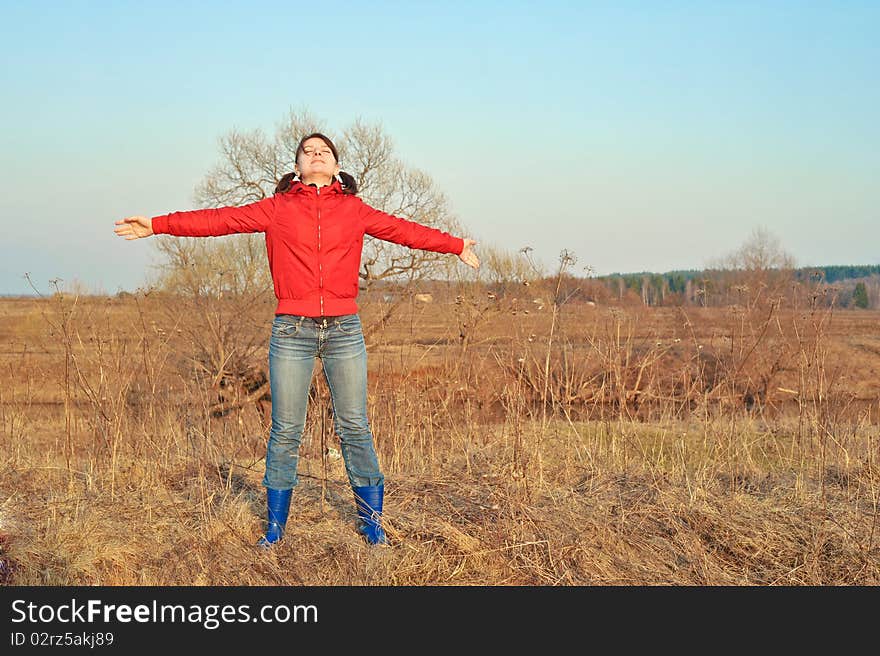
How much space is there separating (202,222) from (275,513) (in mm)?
1336

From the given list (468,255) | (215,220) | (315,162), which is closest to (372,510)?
(468,255)

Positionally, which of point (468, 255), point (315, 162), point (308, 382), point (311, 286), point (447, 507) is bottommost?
point (447, 507)

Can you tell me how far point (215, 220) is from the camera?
10.9ft

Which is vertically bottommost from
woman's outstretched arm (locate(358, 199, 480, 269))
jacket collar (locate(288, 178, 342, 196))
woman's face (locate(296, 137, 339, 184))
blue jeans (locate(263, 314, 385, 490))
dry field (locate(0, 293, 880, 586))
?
dry field (locate(0, 293, 880, 586))

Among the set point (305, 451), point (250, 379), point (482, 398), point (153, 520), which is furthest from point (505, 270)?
point (153, 520)

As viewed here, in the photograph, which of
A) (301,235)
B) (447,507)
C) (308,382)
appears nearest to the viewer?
(301,235)

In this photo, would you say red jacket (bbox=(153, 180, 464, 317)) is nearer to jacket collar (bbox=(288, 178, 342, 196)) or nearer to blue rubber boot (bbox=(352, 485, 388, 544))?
jacket collar (bbox=(288, 178, 342, 196))

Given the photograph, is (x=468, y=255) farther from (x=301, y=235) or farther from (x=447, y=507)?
(x=447, y=507)

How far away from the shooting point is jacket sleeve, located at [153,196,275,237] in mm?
3301

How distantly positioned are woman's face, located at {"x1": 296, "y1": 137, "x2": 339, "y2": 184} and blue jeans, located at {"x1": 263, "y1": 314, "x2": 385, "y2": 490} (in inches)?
24.8

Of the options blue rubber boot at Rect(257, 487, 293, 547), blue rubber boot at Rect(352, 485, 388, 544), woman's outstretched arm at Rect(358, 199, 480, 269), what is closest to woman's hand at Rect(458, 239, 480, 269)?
woman's outstretched arm at Rect(358, 199, 480, 269)

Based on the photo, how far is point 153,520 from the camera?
154 inches

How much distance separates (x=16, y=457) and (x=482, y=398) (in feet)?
12.1

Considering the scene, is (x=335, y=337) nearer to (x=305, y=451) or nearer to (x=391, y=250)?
(x=305, y=451)
